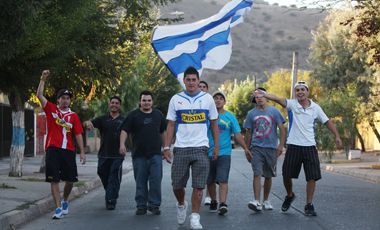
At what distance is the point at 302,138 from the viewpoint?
1034cm

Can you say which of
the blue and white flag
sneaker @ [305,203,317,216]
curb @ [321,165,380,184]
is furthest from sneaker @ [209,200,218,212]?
curb @ [321,165,380,184]

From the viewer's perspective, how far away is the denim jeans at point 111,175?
11570 mm

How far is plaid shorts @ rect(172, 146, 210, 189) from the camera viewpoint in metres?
8.85

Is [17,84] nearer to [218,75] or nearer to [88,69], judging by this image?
[88,69]

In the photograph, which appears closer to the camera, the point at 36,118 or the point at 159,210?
the point at 159,210

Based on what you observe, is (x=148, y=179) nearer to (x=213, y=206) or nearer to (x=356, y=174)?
(x=213, y=206)

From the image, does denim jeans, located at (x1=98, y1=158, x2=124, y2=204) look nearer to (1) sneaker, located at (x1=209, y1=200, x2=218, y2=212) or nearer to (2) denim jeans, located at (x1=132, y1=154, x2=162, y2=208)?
(2) denim jeans, located at (x1=132, y1=154, x2=162, y2=208)

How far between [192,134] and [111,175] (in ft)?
10.7

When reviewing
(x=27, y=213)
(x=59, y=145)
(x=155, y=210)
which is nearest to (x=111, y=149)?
(x=59, y=145)

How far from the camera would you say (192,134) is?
886 centimetres

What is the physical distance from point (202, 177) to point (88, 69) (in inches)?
382

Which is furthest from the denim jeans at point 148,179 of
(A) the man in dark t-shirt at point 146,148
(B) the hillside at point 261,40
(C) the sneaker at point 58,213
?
(B) the hillside at point 261,40

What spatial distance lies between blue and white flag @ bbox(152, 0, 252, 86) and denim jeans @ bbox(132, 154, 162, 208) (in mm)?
2282

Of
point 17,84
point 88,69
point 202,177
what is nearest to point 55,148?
point 202,177
